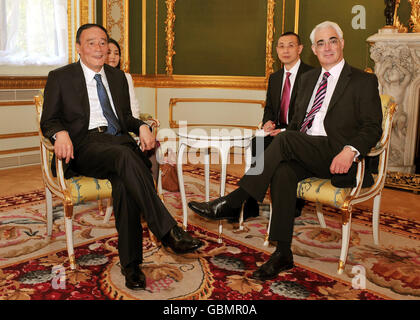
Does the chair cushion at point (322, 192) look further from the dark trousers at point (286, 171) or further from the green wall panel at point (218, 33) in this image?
the green wall panel at point (218, 33)

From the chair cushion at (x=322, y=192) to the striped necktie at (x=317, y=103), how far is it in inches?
16.5

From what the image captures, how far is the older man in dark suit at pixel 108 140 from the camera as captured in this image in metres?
2.51

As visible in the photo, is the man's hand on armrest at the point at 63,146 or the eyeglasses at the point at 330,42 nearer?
the man's hand on armrest at the point at 63,146

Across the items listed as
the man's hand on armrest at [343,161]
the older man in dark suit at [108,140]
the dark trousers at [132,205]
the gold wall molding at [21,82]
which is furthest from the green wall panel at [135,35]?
the man's hand on armrest at [343,161]

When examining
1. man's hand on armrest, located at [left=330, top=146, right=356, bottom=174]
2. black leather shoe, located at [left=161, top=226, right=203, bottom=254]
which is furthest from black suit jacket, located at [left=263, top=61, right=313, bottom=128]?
black leather shoe, located at [left=161, top=226, right=203, bottom=254]

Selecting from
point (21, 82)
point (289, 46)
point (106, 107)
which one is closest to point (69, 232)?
point (106, 107)

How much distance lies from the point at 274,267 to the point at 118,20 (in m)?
5.08

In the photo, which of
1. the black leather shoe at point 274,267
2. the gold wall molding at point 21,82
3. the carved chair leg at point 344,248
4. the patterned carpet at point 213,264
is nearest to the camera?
the patterned carpet at point 213,264

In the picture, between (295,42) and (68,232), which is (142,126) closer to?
(68,232)

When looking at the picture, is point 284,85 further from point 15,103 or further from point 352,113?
point 15,103

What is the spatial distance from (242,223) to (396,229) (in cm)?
124

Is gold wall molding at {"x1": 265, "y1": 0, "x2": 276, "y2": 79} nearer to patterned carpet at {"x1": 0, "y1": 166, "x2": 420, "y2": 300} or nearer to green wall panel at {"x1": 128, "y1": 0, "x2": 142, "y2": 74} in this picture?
green wall panel at {"x1": 128, "y1": 0, "x2": 142, "y2": 74}

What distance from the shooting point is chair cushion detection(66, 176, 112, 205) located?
272cm

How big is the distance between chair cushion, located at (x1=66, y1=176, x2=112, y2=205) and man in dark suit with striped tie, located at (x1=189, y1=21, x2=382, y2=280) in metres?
0.58
